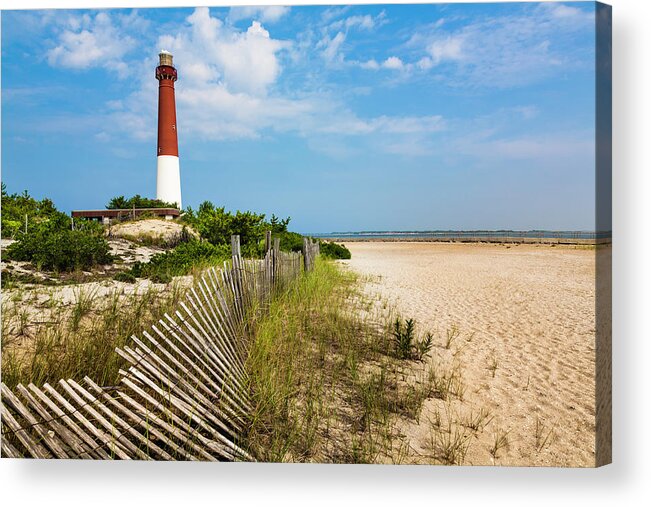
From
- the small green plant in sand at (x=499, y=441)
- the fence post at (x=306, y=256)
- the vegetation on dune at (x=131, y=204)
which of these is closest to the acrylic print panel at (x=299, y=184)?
the small green plant in sand at (x=499, y=441)

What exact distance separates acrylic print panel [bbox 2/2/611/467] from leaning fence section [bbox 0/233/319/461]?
17mm

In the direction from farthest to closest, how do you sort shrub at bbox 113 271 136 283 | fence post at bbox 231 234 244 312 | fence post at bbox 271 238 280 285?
1. shrub at bbox 113 271 136 283
2. fence post at bbox 271 238 280 285
3. fence post at bbox 231 234 244 312

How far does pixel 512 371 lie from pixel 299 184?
248cm

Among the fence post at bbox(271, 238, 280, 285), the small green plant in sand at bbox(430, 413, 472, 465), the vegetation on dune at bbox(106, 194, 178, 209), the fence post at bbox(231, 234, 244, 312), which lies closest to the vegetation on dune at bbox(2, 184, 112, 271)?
the vegetation on dune at bbox(106, 194, 178, 209)

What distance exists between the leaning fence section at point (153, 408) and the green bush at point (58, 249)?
366 cm

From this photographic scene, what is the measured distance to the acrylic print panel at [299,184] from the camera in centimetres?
269

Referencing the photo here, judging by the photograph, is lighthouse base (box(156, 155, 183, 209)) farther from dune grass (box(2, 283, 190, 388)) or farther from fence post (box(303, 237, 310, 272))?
dune grass (box(2, 283, 190, 388))

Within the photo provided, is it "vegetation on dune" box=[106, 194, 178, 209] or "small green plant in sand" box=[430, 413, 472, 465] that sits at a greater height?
"vegetation on dune" box=[106, 194, 178, 209]

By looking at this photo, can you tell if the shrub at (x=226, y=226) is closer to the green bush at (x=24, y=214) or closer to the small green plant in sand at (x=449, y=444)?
the green bush at (x=24, y=214)

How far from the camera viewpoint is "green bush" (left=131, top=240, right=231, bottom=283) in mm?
5996

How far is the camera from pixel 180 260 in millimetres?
6543

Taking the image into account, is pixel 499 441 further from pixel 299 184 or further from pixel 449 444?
pixel 299 184

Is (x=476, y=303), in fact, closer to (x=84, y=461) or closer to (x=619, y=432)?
(x=619, y=432)

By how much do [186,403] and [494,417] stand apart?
1.99 metres
